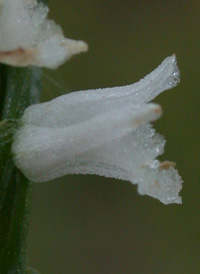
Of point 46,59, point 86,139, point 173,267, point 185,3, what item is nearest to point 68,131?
point 86,139

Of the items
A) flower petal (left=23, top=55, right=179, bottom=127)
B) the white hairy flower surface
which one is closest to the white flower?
flower petal (left=23, top=55, right=179, bottom=127)

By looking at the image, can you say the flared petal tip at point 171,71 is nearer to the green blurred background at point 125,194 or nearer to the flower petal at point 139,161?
the flower petal at point 139,161

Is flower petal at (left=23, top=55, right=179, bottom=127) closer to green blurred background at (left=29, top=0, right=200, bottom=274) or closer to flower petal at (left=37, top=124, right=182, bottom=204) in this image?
flower petal at (left=37, top=124, right=182, bottom=204)

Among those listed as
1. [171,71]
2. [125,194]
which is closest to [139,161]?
[171,71]

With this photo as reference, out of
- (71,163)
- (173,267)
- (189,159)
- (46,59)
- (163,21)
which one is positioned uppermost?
(46,59)

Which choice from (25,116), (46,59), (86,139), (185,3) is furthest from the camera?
(185,3)

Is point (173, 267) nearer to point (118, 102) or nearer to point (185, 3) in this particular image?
point (185, 3)

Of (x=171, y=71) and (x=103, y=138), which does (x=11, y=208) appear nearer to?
(x=103, y=138)
